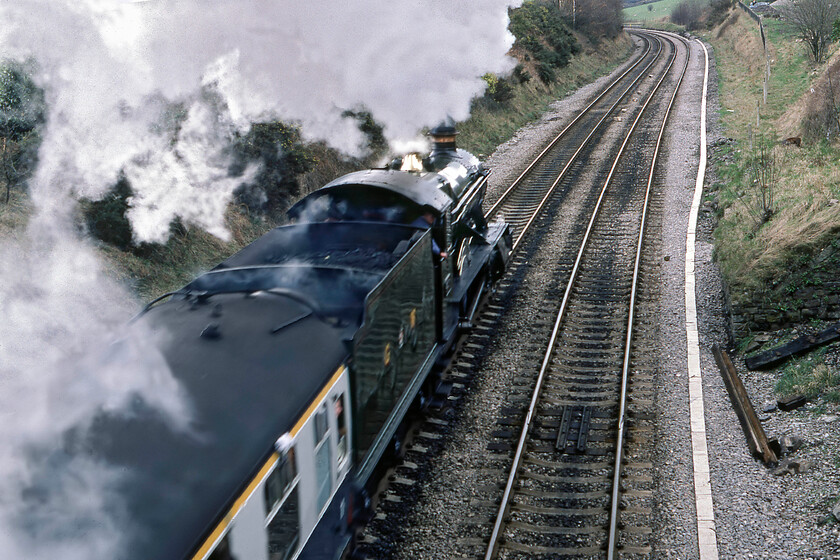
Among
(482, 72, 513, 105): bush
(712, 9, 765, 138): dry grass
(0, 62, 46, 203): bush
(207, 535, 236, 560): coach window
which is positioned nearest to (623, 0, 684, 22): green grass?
(712, 9, 765, 138): dry grass

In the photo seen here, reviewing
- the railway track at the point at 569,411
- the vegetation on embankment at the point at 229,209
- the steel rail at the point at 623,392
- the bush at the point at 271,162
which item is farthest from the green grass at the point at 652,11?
the bush at the point at 271,162

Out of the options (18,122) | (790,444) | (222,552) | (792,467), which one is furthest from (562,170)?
(222,552)

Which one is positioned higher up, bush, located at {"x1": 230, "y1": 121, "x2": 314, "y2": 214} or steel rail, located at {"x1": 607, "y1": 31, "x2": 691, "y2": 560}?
bush, located at {"x1": 230, "y1": 121, "x2": 314, "y2": 214}

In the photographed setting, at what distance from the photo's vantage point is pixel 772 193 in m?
14.6

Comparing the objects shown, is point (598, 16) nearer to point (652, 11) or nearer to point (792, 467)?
point (792, 467)

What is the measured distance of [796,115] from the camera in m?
21.7

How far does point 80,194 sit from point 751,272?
1090 centimetres

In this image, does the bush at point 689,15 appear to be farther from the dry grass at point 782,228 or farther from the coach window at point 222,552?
the coach window at point 222,552

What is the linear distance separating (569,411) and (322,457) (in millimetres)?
4451

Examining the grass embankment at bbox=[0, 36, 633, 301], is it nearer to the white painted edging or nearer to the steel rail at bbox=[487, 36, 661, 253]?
the steel rail at bbox=[487, 36, 661, 253]

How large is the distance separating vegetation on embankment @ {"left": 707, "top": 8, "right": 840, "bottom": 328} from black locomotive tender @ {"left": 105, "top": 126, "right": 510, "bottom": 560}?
213 inches

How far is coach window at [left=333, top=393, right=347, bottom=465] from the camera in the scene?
17.6 ft

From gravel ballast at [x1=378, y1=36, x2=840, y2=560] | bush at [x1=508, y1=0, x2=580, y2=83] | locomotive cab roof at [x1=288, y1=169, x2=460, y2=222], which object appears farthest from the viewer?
bush at [x1=508, y1=0, x2=580, y2=83]

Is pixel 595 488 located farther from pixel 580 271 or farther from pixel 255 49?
pixel 255 49
